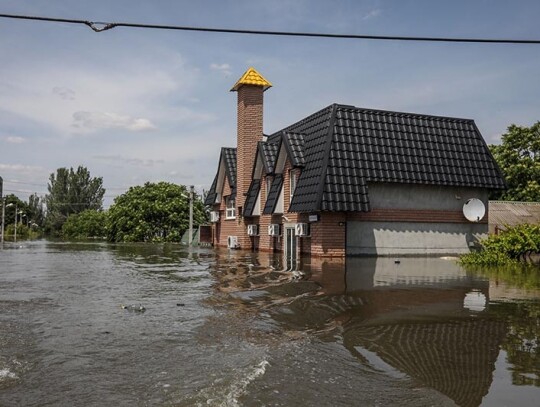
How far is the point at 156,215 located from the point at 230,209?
18877 millimetres

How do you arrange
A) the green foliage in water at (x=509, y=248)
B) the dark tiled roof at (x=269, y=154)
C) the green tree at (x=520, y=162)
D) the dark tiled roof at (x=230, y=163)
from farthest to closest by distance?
the green tree at (x=520, y=162) < the dark tiled roof at (x=230, y=163) < the dark tiled roof at (x=269, y=154) < the green foliage in water at (x=509, y=248)

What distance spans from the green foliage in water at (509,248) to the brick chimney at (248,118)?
13.1m

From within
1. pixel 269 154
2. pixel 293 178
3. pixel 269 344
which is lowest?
pixel 269 344

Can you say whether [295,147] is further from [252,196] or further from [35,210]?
[35,210]

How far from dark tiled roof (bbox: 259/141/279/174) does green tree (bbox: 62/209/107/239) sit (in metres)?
56.9

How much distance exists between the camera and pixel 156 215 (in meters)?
48.1

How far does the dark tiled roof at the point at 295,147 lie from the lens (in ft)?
70.0

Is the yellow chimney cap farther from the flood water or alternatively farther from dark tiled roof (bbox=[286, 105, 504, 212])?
the flood water

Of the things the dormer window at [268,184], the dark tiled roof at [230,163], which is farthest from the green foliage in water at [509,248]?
the dark tiled roof at [230,163]

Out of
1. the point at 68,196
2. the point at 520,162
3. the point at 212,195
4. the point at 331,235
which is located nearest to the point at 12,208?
the point at 68,196

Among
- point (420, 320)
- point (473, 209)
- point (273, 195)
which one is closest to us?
point (420, 320)

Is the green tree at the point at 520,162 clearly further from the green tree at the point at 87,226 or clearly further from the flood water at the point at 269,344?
the green tree at the point at 87,226

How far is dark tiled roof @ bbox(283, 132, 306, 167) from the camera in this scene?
21.3m

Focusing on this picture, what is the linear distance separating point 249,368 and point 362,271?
10.1 meters
